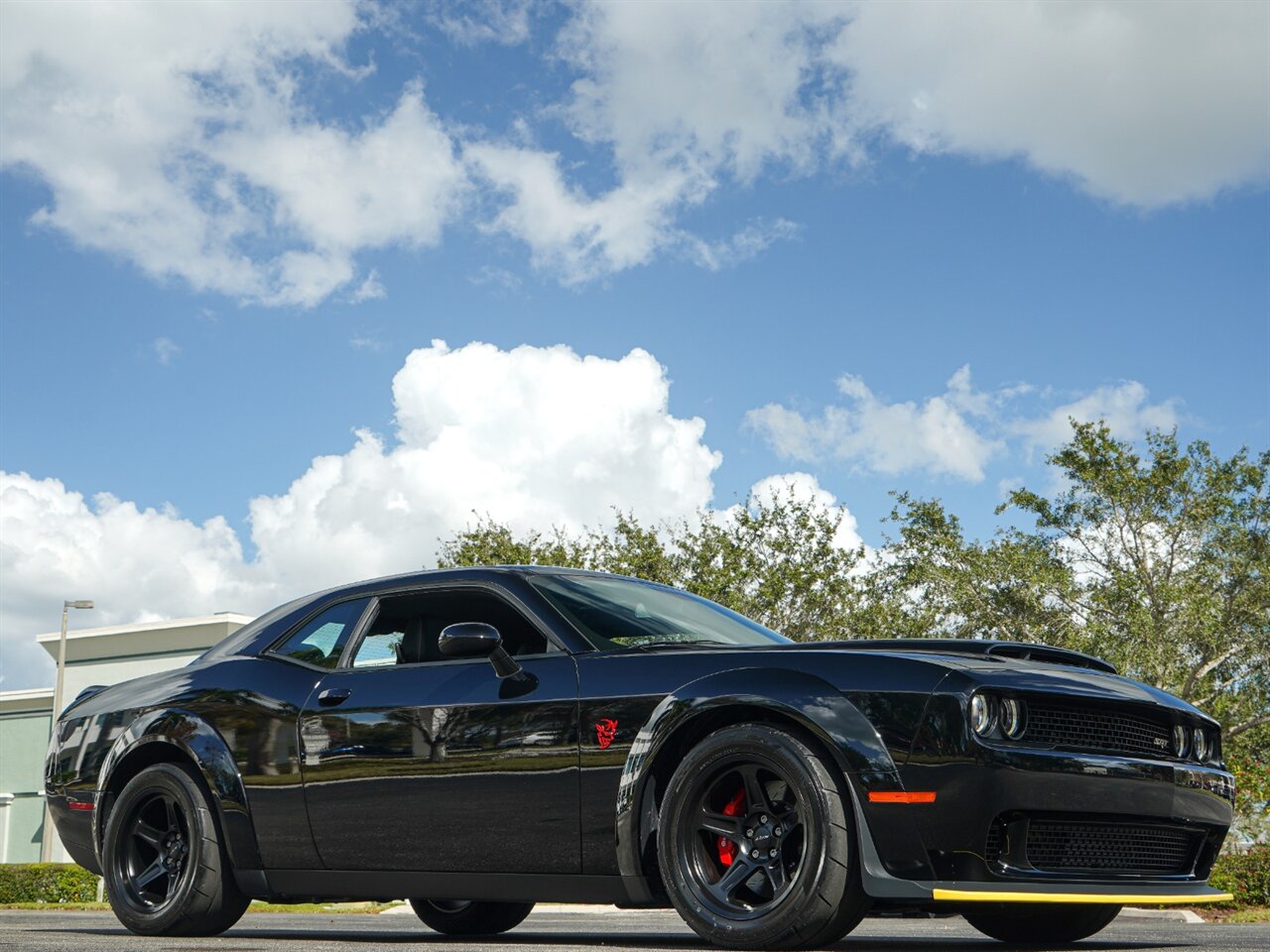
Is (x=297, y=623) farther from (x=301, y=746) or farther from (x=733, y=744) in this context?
(x=733, y=744)

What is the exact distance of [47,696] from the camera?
48.2 metres

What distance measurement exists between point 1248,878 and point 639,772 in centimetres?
1217

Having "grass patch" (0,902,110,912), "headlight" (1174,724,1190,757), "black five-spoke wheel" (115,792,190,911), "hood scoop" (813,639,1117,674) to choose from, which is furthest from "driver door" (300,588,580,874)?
"grass patch" (0,902,110,912)

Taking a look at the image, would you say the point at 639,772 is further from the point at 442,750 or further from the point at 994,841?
the point at 994,841

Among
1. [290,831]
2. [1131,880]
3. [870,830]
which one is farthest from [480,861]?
[1131,880]

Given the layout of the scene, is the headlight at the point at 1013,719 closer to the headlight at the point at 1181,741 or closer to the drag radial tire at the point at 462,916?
the headlight at the point at 1181,741

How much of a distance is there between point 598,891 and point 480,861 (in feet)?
1.83

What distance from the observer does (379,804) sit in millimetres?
5996

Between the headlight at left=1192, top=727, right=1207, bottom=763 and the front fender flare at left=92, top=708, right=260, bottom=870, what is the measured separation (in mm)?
3857

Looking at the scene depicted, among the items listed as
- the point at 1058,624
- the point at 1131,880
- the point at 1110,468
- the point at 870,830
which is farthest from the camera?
the point at 1110,468

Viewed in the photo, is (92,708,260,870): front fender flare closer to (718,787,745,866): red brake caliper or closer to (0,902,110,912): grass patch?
(718,787,745,866): red brake caliper

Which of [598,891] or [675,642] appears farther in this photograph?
[675,642]

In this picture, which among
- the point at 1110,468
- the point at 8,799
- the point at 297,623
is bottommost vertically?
the point at 8,799

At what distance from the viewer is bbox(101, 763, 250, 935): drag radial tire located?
6.64m
